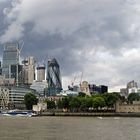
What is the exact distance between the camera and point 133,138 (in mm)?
85688

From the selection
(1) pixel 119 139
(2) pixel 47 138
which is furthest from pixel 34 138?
(1) pixel 119 139

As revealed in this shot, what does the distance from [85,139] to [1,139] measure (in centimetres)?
1411

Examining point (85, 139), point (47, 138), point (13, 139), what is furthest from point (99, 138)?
point (13, 139)

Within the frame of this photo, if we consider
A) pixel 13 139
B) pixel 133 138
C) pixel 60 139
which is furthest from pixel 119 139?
pixel 13 139

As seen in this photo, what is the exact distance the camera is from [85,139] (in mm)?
82625

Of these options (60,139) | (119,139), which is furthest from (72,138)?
(119,139)

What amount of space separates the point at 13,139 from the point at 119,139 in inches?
706

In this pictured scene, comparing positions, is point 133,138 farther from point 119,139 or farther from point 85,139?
point 85,139

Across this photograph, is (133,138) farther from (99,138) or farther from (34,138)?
(34,138)

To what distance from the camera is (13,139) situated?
81.9m

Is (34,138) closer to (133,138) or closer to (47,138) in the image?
(47,138)

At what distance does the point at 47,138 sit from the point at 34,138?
2.24 m

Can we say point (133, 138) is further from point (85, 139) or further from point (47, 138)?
point (47, 138)

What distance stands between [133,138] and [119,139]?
3.64 m
